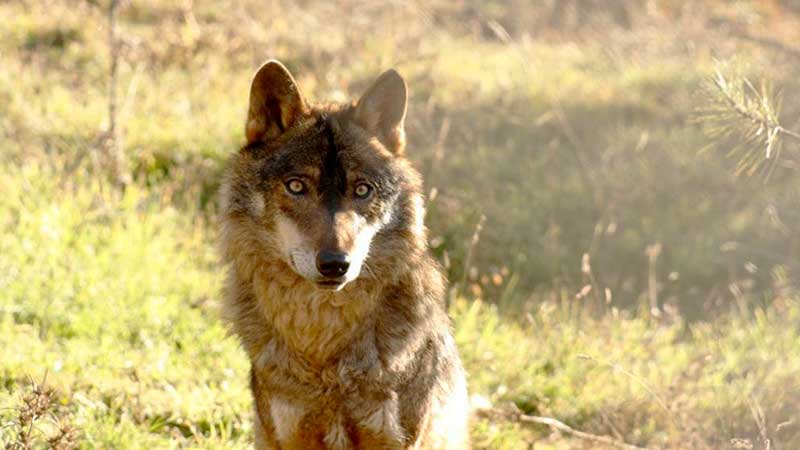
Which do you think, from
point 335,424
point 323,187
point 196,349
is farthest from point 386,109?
point 196,349

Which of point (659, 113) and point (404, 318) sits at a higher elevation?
point (404, 318)

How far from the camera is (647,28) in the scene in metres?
13.2

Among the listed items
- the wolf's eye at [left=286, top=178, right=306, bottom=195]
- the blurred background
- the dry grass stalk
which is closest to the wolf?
the wolf's eye at [left=286, top=178, right=306, bottom=195]

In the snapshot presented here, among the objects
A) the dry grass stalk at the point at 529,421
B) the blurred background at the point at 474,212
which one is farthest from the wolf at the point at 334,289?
the dry grass stalk at the point at 529,421

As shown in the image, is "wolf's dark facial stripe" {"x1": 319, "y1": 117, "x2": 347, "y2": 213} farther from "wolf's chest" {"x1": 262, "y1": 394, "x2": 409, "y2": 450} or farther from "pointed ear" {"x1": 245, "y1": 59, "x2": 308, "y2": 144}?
"wolf's chest" {"x1": 262, "y1": 394, "x2": 409, "y2": 450}

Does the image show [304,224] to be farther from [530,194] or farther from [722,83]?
[530,194]

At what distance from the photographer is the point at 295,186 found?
13.4ft

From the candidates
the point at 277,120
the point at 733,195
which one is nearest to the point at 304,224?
the point at 277,120

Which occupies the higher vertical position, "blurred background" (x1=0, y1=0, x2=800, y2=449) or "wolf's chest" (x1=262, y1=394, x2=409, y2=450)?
"wolf's chest" (x1=262, y1=394, x2=409, y2=450)

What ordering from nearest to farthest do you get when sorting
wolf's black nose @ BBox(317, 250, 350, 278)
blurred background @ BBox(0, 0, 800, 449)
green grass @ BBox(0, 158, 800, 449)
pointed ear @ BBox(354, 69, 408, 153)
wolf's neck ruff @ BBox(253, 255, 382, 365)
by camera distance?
wolf's black nose @ BBox(317, 250, 350, 278)
wolf's neck ruff @ BBox(253, 255, 382, 365)
pointed ear @ BBox(354, 69, 408, 153)
green grass @ BBox(0, 158, 800, 449)
blurred background @ BBox(0, 0, 800, 449)

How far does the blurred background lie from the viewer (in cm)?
552

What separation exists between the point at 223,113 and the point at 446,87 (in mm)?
2515

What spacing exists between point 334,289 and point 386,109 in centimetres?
106

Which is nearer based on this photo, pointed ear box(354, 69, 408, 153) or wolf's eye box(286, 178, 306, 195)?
wolf's eye box(286, 178, 306, 195)
